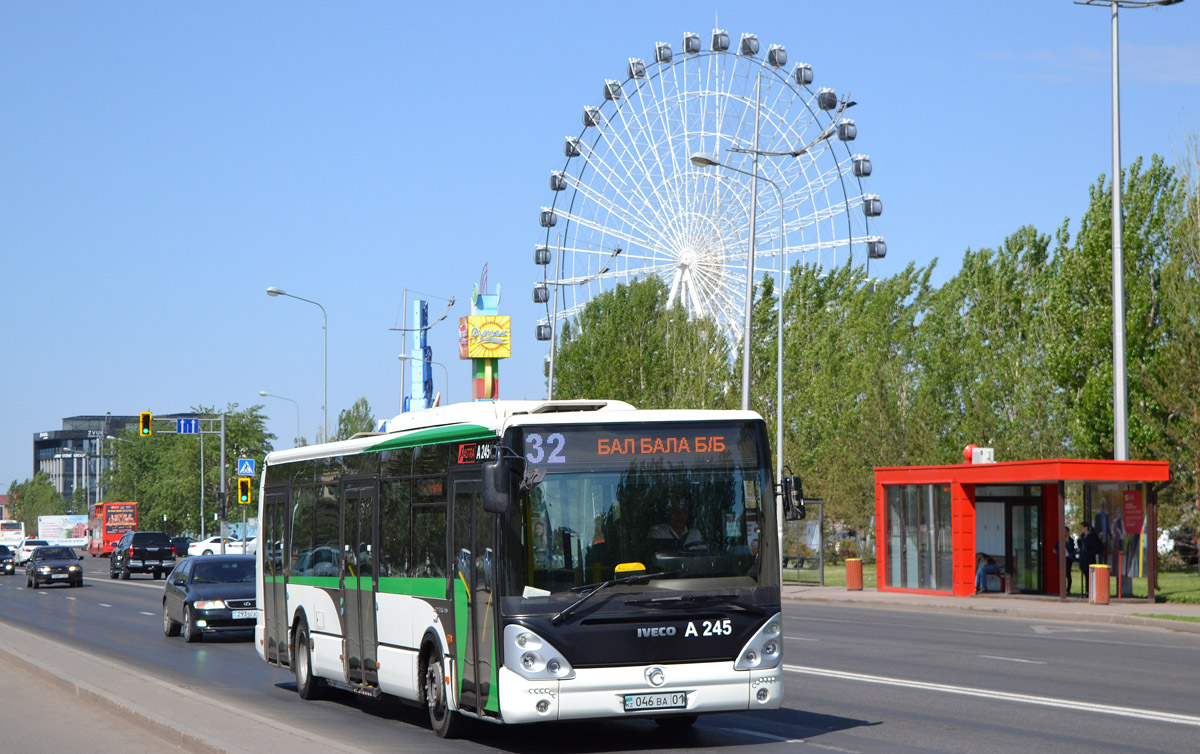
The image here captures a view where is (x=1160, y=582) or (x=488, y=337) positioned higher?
(x=488, y=337)

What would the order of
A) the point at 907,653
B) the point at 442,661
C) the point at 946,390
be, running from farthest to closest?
the point at 946,390 → the point at 907,653 → the point at 442,661

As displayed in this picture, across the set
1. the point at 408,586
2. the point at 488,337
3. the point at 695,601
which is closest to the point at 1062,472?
the point at 408,586

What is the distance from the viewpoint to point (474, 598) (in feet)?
37.9

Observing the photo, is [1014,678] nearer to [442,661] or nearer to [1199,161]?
[442,661]

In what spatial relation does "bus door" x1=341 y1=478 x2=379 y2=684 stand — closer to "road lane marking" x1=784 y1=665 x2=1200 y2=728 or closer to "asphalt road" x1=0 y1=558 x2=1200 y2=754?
"asphalt road" x1=0 y1=558 x2=1200 y2=754

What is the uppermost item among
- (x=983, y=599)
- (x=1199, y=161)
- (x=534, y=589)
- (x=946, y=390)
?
(x=1199, y=161)

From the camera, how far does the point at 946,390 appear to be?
170 feet

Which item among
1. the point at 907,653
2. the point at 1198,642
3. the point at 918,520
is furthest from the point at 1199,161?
the point at 907,653

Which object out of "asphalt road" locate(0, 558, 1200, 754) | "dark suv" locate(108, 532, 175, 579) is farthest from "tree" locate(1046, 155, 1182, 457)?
"dark suv" locate(108, 532, 175, 579)

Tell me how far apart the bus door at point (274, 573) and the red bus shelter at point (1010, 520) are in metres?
18.2

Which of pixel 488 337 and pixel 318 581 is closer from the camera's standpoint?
pixel 318 581

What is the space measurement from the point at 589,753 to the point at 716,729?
182 centimetres

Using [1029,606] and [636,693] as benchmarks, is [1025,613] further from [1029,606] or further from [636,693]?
[636,693]

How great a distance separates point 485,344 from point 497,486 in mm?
68505
